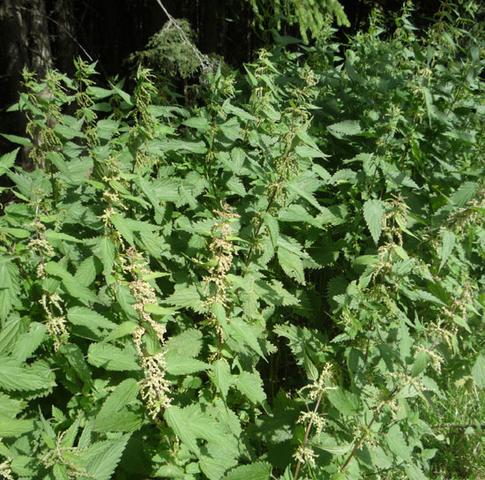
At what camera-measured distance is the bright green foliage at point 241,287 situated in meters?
1.88

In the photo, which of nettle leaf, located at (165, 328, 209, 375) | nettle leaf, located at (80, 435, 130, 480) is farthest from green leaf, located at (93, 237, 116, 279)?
nettle leaf, located at (80, 435, 130, 480)

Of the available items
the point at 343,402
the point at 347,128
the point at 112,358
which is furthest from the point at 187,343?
the point at 347,128

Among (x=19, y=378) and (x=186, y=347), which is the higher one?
(x=19, y=378)

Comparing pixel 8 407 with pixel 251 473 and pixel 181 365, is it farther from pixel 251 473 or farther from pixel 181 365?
pixel 251 473

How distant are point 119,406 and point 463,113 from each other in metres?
3.34

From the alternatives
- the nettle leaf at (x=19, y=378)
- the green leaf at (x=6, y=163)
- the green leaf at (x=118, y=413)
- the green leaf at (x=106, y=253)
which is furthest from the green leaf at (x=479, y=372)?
the green leaf at (x=6, y=163)

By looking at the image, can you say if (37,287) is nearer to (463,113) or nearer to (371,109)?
(371,109)

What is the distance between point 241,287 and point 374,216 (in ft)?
3.24

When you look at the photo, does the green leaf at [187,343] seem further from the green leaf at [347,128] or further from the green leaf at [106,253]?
the green leaf at [347,128]

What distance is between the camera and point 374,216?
2.76 meters

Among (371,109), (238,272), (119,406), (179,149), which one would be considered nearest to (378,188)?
(371,109)

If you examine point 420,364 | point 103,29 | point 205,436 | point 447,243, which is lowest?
point 205,436

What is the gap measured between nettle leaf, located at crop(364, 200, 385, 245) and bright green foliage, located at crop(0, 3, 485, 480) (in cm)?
1

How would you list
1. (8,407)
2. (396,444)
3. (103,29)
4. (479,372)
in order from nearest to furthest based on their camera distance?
(8,407), (396,444), (479,372), (103,29)
